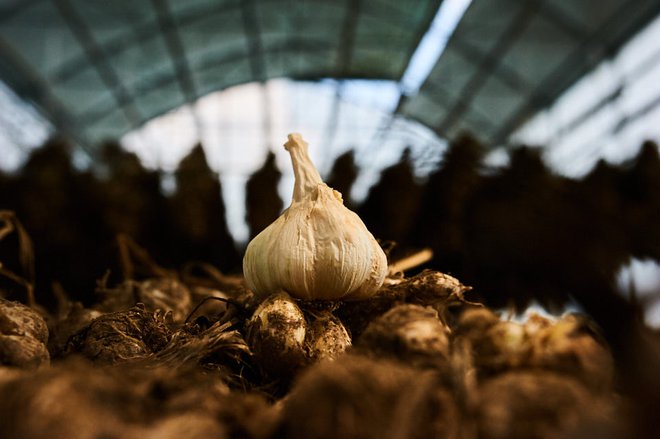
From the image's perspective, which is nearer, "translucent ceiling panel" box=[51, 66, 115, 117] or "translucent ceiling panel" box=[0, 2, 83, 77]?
"translucent ceiling panel" box=[0, 2, 83, 77]

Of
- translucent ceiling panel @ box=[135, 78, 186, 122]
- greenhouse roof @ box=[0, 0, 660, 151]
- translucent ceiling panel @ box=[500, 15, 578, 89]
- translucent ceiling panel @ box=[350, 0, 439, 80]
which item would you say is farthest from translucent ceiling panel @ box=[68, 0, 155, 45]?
translucent ceiling panel @ box=[500, 15, 578, 89]

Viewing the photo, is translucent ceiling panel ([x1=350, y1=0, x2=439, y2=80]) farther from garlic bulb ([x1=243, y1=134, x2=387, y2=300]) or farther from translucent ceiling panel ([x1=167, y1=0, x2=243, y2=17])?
garlic bulb ([x1=243, y1=134, x2=387, y2=300])

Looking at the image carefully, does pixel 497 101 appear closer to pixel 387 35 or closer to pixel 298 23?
pixel 387 35

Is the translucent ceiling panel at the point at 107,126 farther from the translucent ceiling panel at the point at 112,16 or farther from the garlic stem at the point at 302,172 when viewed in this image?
the garlic stem at the point at 302,172

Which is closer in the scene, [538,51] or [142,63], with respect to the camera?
[538,51]

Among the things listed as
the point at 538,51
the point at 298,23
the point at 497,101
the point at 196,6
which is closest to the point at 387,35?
the point at 298,23

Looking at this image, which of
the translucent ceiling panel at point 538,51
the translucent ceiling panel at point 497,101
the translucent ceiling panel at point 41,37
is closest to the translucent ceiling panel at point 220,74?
the translucent ceiling panel at point 41,37

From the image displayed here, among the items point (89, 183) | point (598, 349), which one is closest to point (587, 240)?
point (598, 349)
